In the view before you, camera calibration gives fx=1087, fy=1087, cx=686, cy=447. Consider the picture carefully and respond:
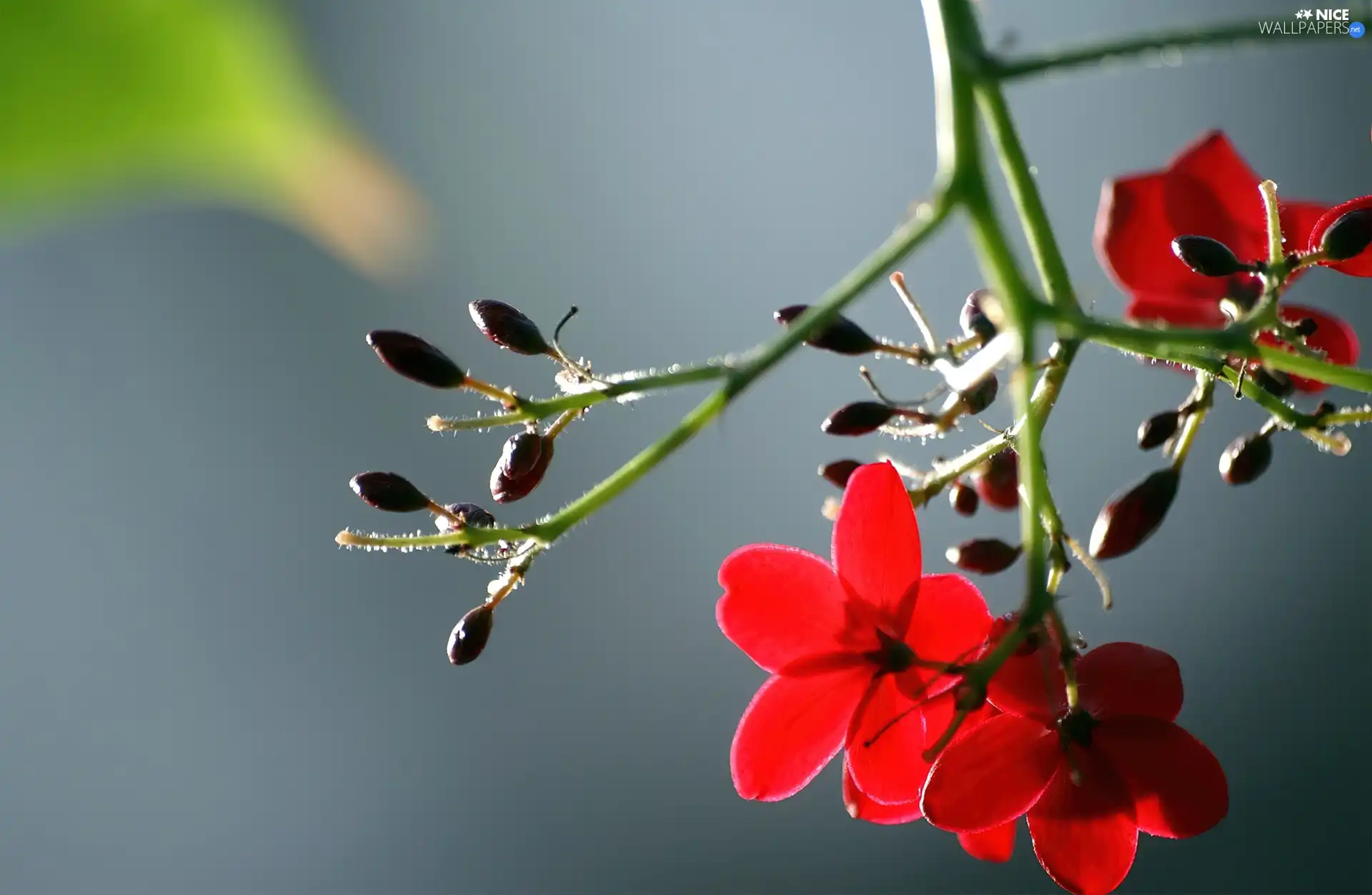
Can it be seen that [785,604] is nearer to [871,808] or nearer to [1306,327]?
[871,808]

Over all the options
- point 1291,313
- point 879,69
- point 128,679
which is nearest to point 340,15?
point 879,69

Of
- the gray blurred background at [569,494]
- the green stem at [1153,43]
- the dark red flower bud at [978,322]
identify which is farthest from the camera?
the gray blurred background at [569,494]

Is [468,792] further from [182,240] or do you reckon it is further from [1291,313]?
[1291,313]

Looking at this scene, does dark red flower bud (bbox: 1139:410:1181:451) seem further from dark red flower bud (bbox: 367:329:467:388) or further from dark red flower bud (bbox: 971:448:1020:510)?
dark red flower bud (bbox: 367:329:467:388)

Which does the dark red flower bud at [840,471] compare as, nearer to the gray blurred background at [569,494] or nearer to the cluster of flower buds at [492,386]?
the cluster of flower buds at [492,386]

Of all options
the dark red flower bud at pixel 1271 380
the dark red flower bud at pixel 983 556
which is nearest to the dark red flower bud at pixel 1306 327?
the dark red flower bud at pixel 1271 380

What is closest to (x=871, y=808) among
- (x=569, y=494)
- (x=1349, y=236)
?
(x=1349, y=236)
